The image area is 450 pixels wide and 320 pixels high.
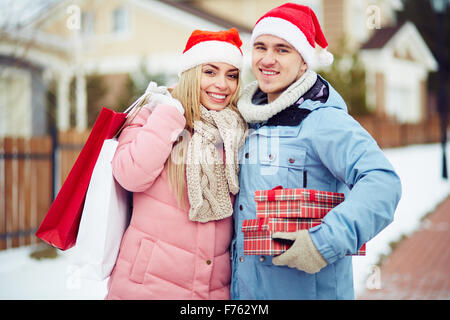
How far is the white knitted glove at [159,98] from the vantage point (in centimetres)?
231

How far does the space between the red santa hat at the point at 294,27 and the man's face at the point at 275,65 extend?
0.03 meters

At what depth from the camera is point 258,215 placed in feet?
6.72

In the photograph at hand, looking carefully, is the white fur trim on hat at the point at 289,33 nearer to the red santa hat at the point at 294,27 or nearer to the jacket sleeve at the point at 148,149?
the red santa hat at the point at 294,27

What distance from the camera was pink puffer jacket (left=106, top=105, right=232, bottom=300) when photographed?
86.7 inches

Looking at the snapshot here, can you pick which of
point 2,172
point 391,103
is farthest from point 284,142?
point 391,103

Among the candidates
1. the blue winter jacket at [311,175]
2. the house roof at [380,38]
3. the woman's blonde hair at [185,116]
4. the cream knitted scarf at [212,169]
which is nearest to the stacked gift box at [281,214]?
the blue winter jacket at [311,175]

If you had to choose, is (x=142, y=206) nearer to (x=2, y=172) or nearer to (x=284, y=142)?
(x=284, y=142)

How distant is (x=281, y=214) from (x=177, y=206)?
0.51 m

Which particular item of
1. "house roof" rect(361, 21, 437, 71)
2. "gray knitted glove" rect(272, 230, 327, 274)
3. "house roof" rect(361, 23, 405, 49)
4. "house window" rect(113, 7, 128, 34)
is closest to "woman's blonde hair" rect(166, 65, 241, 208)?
"gray knitted glove" rect(272, 230, 327, 274)

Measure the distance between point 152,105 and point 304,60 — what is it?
743mm

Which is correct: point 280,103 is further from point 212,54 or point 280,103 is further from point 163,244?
point 163,244

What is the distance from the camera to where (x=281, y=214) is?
6.52 ft

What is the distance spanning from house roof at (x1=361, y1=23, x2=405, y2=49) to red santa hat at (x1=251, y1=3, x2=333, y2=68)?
15.5m

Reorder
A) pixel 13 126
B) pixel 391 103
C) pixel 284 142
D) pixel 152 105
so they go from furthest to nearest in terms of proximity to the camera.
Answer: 1. pixel 391 103
2. pixel 13 126
3. pixel 152 105
4. pixel 284 142
